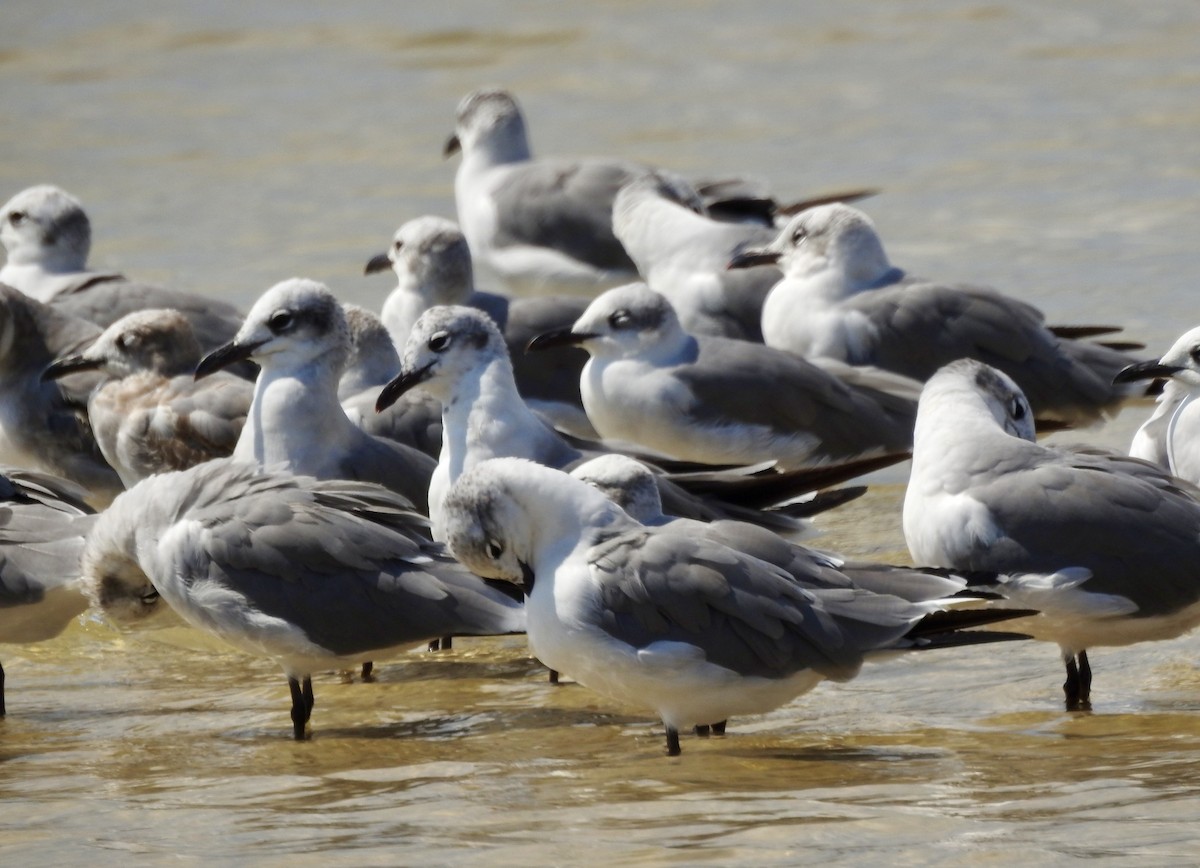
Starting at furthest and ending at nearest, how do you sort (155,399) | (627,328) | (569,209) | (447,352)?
(569,209) < (627,328) < (155,399) < (447,352)

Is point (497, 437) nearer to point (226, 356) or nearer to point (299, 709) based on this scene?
point (226, 356)

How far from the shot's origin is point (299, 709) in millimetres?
6453

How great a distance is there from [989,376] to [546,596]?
182 centimetres

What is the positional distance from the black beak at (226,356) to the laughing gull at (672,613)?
2094 millimetres

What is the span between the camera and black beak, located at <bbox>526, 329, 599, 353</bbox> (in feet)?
29.3

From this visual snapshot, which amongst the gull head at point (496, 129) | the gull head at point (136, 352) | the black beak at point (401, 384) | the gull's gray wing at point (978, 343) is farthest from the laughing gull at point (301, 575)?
the gull head at point (496, 129)

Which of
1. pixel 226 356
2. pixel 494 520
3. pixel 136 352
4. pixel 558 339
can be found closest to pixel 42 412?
pixel 136 352

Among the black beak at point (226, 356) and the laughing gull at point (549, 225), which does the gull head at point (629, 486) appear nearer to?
the black beak at point (226, 356)

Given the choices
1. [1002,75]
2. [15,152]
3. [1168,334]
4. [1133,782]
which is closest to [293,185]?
[15,152]

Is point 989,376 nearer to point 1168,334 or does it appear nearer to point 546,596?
point 546,596

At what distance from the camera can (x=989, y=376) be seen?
684 centimetres

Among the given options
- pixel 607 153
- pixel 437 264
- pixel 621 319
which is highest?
pixel 607 153

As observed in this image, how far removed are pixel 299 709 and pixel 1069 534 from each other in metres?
2.34

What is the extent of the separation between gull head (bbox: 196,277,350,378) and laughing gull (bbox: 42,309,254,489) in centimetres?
62
